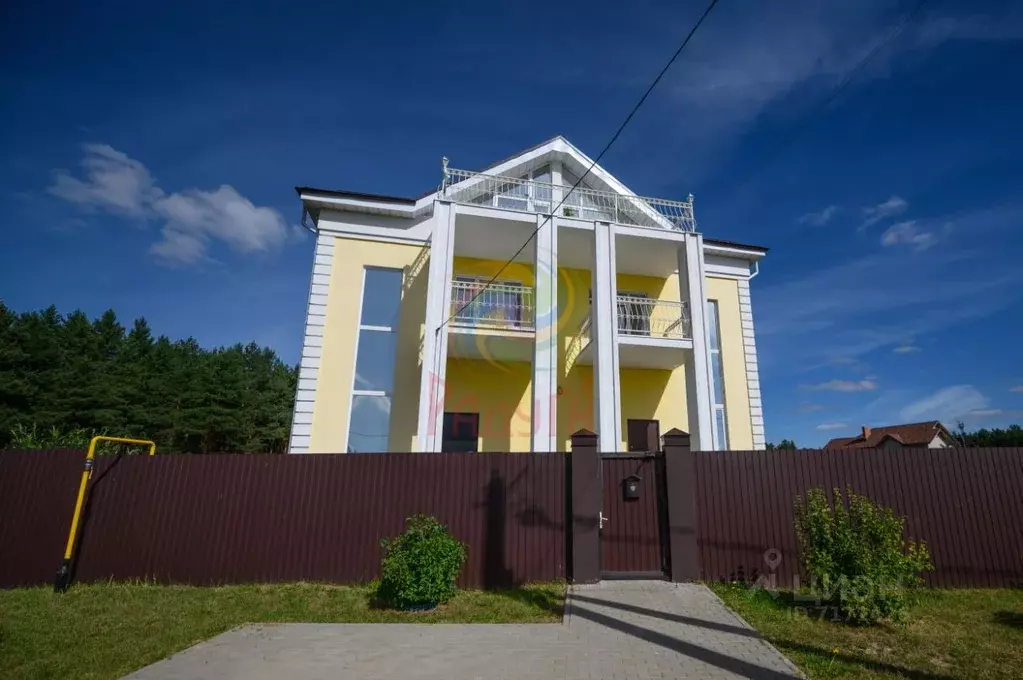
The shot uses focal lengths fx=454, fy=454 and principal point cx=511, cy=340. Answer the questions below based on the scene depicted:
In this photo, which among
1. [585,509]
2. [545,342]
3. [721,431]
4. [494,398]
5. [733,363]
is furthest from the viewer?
[733,363]

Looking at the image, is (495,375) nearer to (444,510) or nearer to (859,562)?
(444,510)

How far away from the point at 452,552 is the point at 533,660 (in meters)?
2.12

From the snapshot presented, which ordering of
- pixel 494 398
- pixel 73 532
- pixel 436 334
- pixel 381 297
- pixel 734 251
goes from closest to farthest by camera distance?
pixel 73 532 < pixel 436 334 < pixel 381 297 < pixel 494 398 < pixel 734 251

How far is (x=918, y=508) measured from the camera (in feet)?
22.3

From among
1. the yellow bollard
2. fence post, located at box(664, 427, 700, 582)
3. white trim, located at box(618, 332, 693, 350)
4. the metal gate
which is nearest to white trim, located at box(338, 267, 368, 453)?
the yellow bollard

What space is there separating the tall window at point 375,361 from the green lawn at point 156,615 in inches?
161

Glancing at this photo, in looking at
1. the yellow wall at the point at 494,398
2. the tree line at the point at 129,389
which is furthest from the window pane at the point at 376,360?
the tree line at the point at 129,389

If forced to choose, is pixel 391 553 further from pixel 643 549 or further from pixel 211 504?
pixel 643 549

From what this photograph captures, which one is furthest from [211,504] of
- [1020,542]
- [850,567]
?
[1020,542]

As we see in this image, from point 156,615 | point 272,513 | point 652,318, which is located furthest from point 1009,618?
point 156,615

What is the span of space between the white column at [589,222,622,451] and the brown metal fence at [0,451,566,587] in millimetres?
2949

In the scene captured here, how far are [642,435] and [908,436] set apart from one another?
4226 cm

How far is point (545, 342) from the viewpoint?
1018cm

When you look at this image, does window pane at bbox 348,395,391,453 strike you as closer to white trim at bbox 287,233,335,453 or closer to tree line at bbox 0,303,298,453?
white trim at bbox 287,233,335,453
